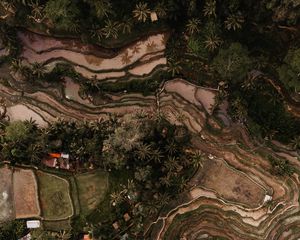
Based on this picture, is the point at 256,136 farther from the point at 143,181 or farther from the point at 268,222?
the point at 143,181

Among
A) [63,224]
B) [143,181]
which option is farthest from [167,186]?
[63,224]

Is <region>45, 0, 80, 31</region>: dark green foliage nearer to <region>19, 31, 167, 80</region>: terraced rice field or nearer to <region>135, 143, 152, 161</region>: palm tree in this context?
<region>19, 31, 167, 80</region>: terraced rice field

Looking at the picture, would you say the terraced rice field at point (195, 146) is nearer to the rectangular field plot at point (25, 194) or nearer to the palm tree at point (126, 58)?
the palm tree at point (126, 58)

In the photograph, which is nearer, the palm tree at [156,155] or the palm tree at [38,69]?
the palm tree at [156,155]

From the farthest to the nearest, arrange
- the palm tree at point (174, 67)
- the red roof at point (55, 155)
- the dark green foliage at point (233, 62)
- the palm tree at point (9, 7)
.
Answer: the palm tree at point (174, 67) → the palm tree at point (9, 7) → the dark green foliage at point (233, 62) → the red roof at point (55, 155)

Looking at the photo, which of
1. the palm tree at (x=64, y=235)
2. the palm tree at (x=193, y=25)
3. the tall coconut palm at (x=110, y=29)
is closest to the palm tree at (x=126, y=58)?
the tall coconut palm at (x=110, y=29)

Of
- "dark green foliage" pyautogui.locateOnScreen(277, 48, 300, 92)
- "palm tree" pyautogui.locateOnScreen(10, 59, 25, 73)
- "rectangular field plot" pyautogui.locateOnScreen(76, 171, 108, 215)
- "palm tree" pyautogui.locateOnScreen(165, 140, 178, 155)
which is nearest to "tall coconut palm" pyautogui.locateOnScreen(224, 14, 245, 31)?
"dark green foliage" pyautogui.locateOnScreen(277, 48, 300, 92)

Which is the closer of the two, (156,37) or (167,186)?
(167,186)

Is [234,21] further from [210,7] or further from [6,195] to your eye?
[6,195]
